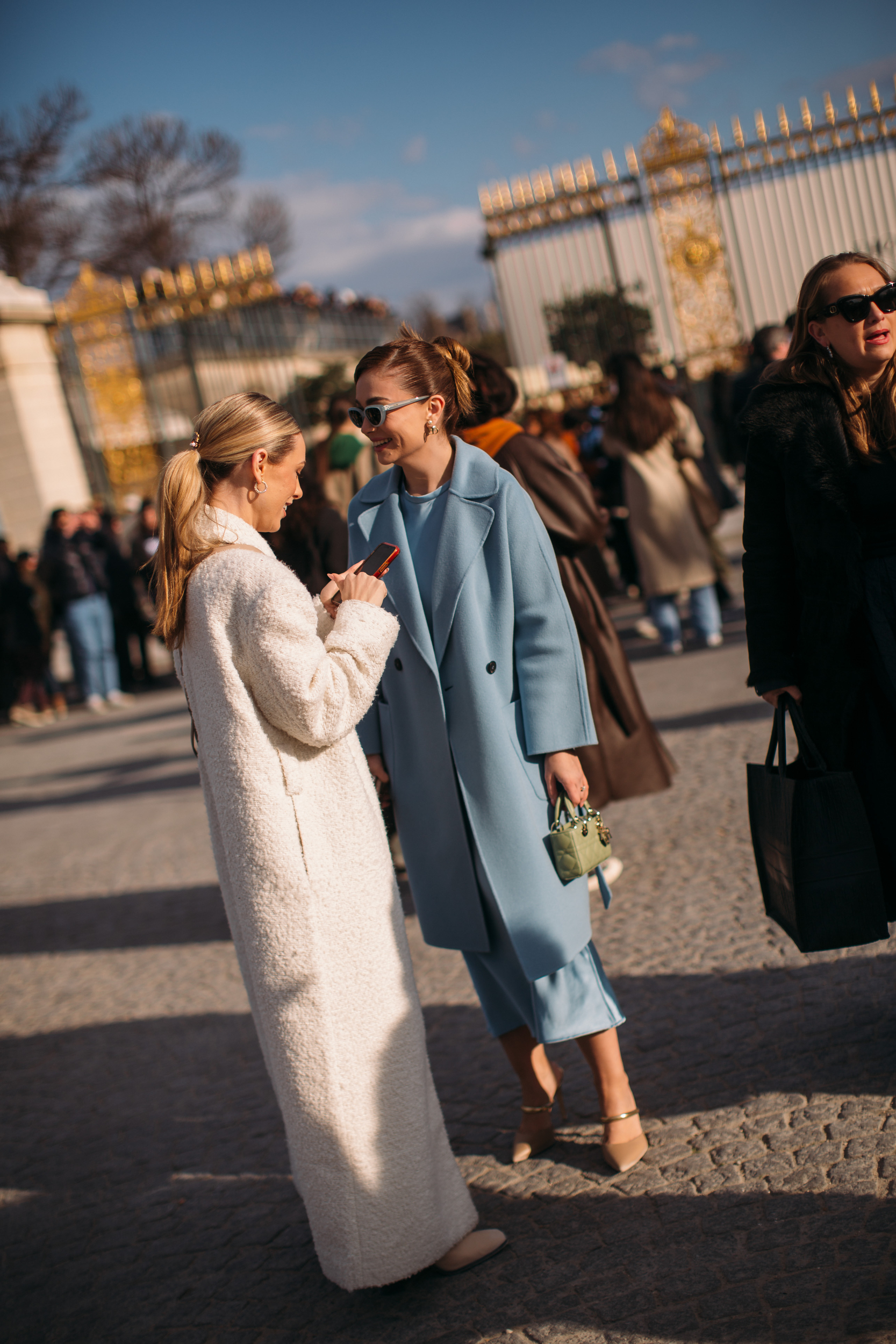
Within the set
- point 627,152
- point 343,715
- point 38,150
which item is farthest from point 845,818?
point 38,150

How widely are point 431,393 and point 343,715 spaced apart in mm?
892

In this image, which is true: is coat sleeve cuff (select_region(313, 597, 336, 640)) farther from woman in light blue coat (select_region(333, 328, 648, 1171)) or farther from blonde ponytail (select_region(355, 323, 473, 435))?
blonde ponytail (select_region(355, 323, 473, 435))

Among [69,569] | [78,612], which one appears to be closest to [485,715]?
[69,569]

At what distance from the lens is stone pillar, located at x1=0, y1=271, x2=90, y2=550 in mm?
14992

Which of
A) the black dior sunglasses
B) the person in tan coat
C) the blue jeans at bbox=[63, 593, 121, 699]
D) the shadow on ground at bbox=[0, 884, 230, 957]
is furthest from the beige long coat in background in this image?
the blue jeans at bbox=[63, 593, 121, 699]

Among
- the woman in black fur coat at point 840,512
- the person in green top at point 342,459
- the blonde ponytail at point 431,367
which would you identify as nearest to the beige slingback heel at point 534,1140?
the woman in black fur coat at point 840,512

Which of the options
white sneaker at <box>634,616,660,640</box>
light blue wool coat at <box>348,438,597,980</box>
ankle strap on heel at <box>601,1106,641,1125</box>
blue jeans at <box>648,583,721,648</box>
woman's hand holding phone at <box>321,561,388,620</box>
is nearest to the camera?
woman's hand holding phone at <box>321,561,388,620</box>

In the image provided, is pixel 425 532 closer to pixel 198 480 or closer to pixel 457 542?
pixel 457 542

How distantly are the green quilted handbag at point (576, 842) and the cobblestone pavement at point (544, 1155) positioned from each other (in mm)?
728

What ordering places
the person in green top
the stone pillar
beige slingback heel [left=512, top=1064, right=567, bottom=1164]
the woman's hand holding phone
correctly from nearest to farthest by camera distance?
the woman's hand holding phone < beige slingback heel [left=512, top=1064, right=567, bottom=1164] < the person in green top < the stone pillar

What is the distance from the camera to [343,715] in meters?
2.34

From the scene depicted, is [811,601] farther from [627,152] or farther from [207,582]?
[627,152]

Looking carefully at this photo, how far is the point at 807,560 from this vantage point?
2672 mm

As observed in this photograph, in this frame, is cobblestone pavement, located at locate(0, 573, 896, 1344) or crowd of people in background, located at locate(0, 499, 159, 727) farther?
crowd of people in background, located at locate(0, 499, 159, 727)
